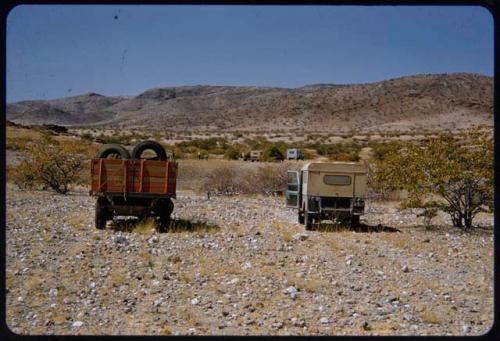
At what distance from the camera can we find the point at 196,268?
9570 mm

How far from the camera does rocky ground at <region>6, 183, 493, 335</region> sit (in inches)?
269

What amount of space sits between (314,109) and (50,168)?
230ft

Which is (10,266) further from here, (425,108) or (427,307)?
(425,108)

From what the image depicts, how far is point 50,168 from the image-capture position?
2430cm

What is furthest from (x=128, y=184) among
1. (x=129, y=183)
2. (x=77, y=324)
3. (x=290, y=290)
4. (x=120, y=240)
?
(x=77, y=324)

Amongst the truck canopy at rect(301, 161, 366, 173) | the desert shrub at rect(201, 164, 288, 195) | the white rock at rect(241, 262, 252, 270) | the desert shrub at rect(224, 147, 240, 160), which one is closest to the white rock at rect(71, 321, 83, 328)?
the white rock at rect(241, 262, 252, 270)

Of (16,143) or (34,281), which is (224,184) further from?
(34,281)

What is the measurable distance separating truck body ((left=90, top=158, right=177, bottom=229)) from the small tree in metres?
5.52

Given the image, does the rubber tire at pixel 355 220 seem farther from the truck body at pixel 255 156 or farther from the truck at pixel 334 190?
the truck body at pixel 255 156

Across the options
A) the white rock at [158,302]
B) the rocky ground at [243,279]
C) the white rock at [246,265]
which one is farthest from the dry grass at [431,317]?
the white rock at [246,265]

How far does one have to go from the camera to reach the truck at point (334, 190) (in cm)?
1460

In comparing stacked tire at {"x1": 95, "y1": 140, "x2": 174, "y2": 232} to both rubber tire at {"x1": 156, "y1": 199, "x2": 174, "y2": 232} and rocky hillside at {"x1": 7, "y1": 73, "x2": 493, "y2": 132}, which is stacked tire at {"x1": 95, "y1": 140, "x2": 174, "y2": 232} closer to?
rubber tire at {"x1": 156, "y1": 199, "x2": 174, "y2": 232}

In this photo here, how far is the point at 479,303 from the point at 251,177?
21714mm

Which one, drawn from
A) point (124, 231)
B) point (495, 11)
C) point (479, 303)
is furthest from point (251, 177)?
point (495, 11)
